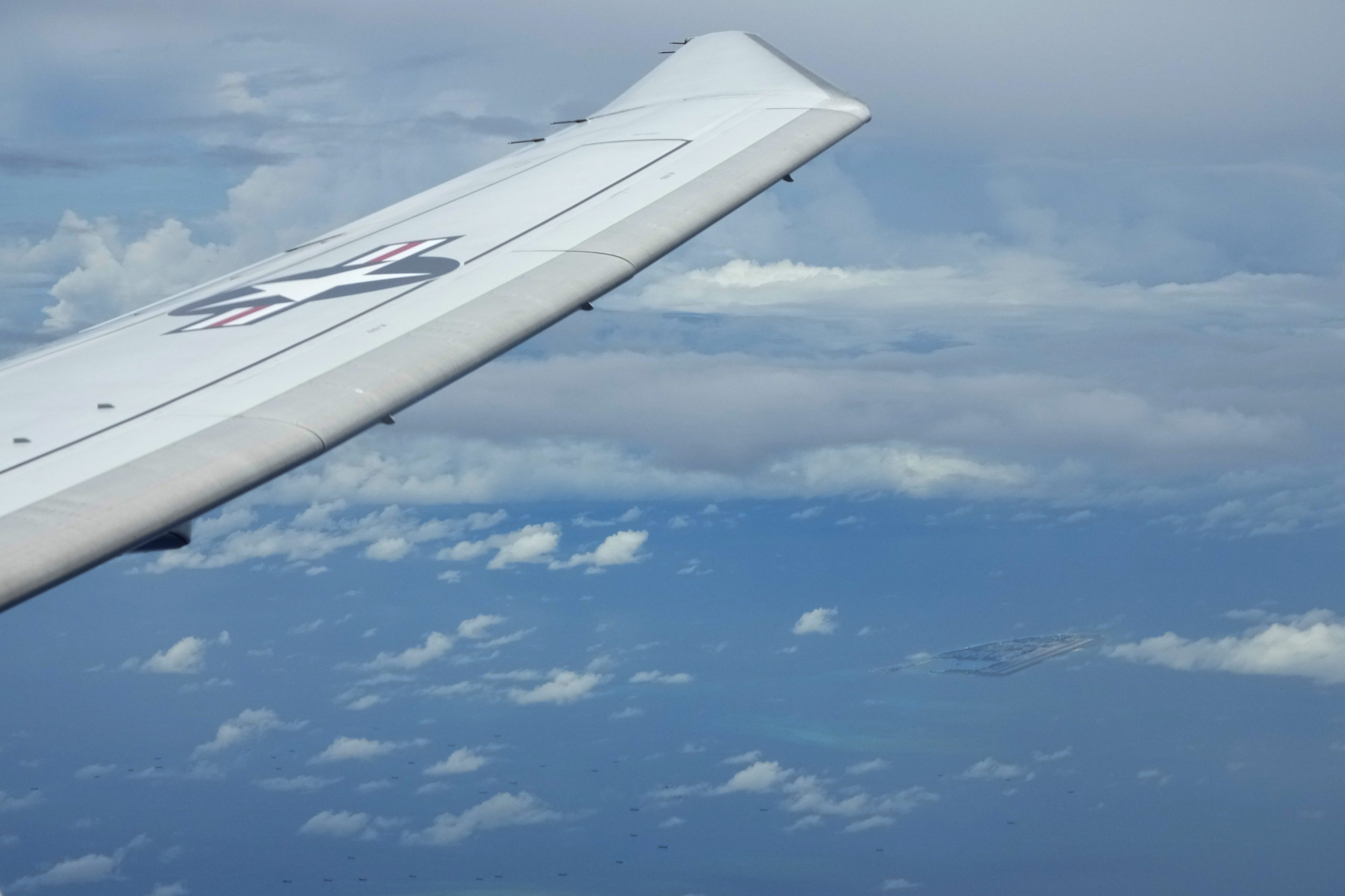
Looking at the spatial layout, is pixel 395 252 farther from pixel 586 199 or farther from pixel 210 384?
pixel 210 384

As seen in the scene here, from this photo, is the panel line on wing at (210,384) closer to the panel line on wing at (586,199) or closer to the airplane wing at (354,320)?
the airplane wing at (354,320)

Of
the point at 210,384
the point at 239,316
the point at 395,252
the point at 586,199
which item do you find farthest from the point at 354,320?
the point at 586,199

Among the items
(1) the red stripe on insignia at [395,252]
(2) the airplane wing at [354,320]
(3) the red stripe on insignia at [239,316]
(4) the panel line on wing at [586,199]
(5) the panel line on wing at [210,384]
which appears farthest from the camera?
(1) the red stripe on insignia at [395,252]

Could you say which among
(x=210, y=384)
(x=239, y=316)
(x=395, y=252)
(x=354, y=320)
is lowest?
(x=210, y=384)

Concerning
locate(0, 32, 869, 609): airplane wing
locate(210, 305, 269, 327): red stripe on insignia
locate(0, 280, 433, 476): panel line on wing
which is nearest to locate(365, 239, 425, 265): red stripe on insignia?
locate(0, 32, 869, 609): airplane wing

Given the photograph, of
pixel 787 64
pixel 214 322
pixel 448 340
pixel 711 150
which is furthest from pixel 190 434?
pixel 787 64

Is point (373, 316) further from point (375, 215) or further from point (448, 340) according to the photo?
point (375, 215)

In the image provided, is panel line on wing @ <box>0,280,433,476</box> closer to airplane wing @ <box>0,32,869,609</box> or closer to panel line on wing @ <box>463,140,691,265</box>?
airplane wing @ <box>0,32,869,609</box>

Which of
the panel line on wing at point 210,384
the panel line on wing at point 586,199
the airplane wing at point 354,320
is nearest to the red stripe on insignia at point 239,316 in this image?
the airplane wing at point 354,320

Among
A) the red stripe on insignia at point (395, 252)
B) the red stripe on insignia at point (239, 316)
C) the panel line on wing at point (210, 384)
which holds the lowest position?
the panel line on wing at point (210, 384)
